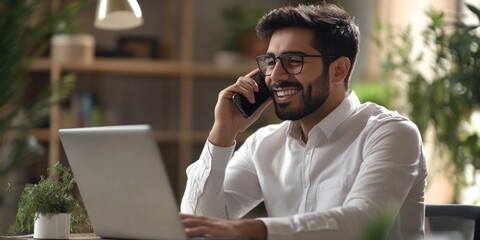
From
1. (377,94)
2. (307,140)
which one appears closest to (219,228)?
(307,140)

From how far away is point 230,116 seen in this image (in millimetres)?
2518

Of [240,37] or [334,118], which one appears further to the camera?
[240,37]

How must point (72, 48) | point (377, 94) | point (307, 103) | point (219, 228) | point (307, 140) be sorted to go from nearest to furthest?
1. point (219, 228)
2. point (307, 103)
3. point (307, 140)
4. point (377, 94)
5. point (72, 48)

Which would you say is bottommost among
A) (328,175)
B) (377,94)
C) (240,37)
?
(328,175)

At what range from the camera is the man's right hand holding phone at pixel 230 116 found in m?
2.48

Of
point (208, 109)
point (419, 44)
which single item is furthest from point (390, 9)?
point (208, 109)

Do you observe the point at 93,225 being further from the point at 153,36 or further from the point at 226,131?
the point at 153,36

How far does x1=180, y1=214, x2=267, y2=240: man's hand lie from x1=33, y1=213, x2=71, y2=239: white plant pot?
0.35m

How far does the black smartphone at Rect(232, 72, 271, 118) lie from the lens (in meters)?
2.55

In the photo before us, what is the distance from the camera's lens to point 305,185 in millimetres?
2486

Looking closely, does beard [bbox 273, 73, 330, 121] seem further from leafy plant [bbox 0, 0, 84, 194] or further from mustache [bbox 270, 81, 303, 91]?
leafy plant [bbox 0, 0, 84, 194]

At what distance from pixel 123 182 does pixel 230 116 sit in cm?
64

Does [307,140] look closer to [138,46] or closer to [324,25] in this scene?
[324,25]

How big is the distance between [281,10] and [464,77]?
4.83 feet
